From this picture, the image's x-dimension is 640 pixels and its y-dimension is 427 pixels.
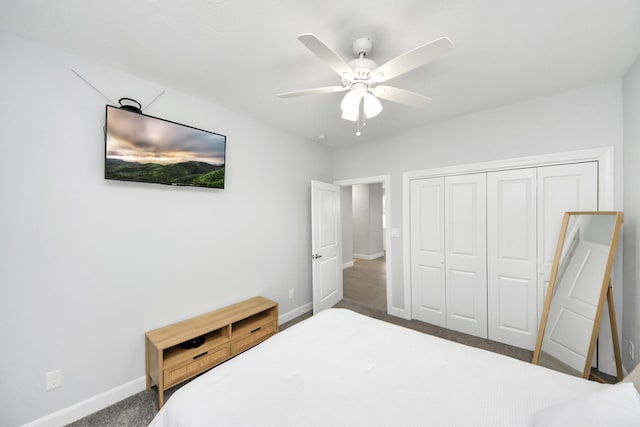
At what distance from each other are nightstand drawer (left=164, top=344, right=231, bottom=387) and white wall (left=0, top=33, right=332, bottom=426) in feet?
1.21

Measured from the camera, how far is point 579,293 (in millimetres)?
2029

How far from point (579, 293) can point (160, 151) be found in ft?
12.2

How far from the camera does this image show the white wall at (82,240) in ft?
4.99

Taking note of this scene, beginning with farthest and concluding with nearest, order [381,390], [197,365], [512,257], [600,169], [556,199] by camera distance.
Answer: [512,257]
[556,199]
[600,169]
[197,365]
[381,390]

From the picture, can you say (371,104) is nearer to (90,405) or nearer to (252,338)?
(252,338)

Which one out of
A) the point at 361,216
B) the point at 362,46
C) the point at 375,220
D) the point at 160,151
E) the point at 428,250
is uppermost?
the point at 362,46

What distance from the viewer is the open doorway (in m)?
5.74

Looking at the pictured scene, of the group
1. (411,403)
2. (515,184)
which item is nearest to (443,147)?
(515,184)

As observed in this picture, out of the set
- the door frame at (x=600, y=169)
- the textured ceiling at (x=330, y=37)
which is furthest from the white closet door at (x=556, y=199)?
the textured ceiling at (x=330, y=37)

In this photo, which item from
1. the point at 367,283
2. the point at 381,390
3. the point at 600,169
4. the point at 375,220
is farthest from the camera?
the point at 375,220

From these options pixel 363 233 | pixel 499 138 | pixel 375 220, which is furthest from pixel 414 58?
pixel 375 220

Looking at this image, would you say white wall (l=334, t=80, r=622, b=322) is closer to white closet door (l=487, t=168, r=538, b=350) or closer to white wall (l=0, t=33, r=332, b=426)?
white closet door (l=487, t=168, r=538, b=350)

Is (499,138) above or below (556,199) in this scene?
above

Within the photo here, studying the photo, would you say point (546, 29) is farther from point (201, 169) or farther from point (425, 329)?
point (425, 329)
